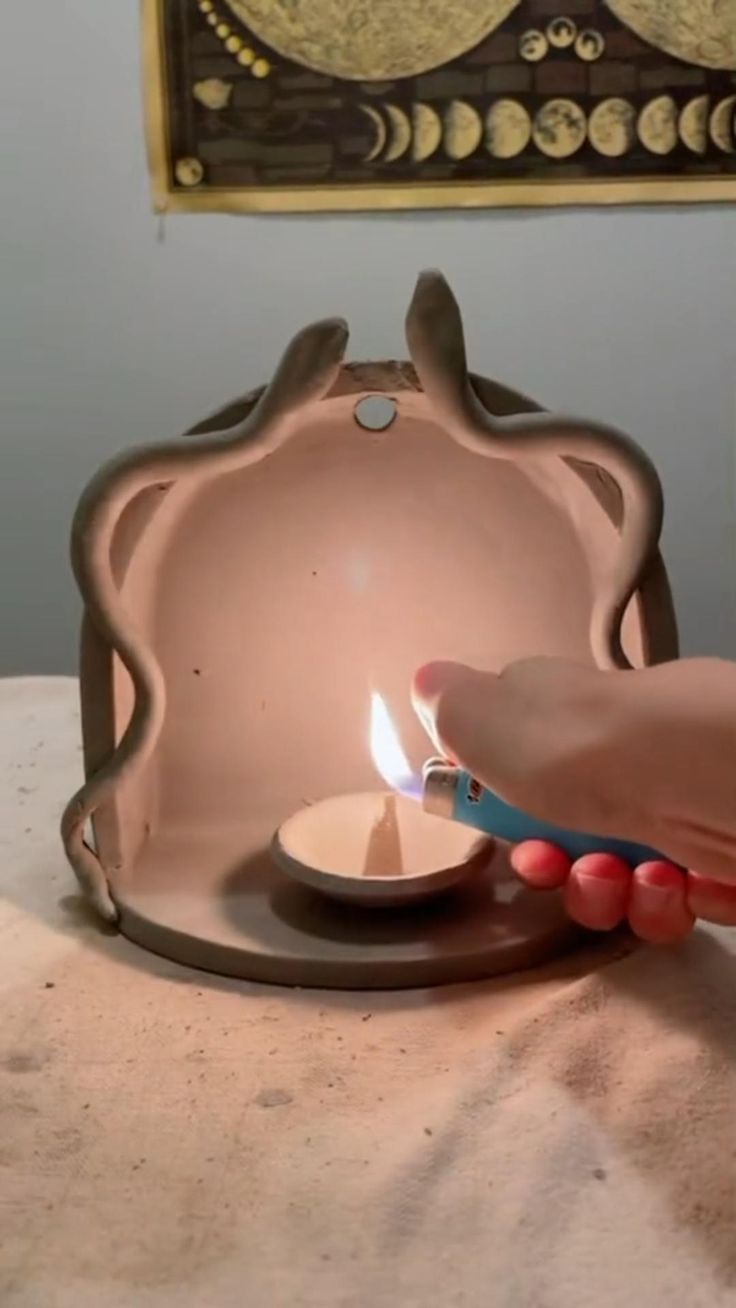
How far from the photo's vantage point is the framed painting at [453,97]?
44.4 inches

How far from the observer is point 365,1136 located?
0.47 metres

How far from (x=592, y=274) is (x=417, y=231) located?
155mm

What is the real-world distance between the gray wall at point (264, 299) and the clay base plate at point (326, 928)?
2.20ft

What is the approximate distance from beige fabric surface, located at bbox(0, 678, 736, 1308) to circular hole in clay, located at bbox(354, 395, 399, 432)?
0.27m

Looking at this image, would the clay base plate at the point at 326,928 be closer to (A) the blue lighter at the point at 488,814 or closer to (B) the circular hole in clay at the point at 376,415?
(A) the blue lighter at the point at 488,814

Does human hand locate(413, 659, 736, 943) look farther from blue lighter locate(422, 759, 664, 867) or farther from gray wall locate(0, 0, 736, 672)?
gray wall locate(0, 0, 736, 672)

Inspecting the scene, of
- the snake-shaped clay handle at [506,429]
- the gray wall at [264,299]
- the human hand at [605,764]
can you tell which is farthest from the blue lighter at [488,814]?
the gray wall at [264,299]

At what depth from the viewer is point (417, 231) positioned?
1.19 metres

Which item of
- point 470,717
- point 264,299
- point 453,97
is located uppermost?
point 453,97

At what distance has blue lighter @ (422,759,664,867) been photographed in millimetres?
561

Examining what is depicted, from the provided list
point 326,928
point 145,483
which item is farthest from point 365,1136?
point 145,483

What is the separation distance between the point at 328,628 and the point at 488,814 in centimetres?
18

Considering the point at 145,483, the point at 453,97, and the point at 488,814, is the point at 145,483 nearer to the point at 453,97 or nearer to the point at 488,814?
the point at 488,814

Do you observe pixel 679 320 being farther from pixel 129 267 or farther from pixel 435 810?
pixel 435 810
